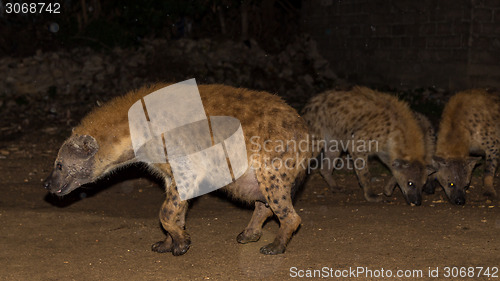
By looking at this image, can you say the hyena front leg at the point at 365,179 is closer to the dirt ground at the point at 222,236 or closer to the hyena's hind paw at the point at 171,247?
the dirt ground at the point at 222,236

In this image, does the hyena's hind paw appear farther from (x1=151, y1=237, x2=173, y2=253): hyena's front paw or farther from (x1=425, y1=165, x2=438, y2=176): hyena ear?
(x1=425, y1=165, x2=438, y2=176): hyena ear

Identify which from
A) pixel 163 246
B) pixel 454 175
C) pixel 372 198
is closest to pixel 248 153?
pixel 163 246

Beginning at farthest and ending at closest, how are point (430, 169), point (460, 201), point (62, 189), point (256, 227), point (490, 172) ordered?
point (490, 172)
point (430, 169)
point (460, 201)
point (256, 227)
point (62, 189)

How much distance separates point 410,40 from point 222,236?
6.73 m

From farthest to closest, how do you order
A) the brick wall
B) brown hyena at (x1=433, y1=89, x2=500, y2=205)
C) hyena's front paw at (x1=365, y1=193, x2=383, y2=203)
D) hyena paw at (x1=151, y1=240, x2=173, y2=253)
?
the brick wall
hyena's front paw at (x1=365, y1=193, x2=383, y2=203)
brown hyena at (x1=433, y1=89, x2=500, y2=205)
hyena paw at (x1=151, y1=240, x2=173, y2=253)

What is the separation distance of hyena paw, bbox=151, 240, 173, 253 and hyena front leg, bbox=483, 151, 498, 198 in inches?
123

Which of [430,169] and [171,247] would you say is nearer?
[171,247]

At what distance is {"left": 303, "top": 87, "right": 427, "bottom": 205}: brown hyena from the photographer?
521cm

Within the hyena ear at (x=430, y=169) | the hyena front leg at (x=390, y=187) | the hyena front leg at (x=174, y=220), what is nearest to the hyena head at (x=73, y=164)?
the hyena front leg at (x=174, y=220)

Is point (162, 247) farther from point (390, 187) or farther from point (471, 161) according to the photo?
point (471, 161)

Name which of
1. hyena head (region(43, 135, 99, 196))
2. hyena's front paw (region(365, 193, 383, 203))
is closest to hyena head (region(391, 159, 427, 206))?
hyena's front paw (region(365, 193, 383, 203))

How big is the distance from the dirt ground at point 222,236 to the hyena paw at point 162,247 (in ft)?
0.15

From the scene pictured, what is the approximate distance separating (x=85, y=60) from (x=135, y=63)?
0.95 m

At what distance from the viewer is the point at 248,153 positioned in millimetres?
3674
